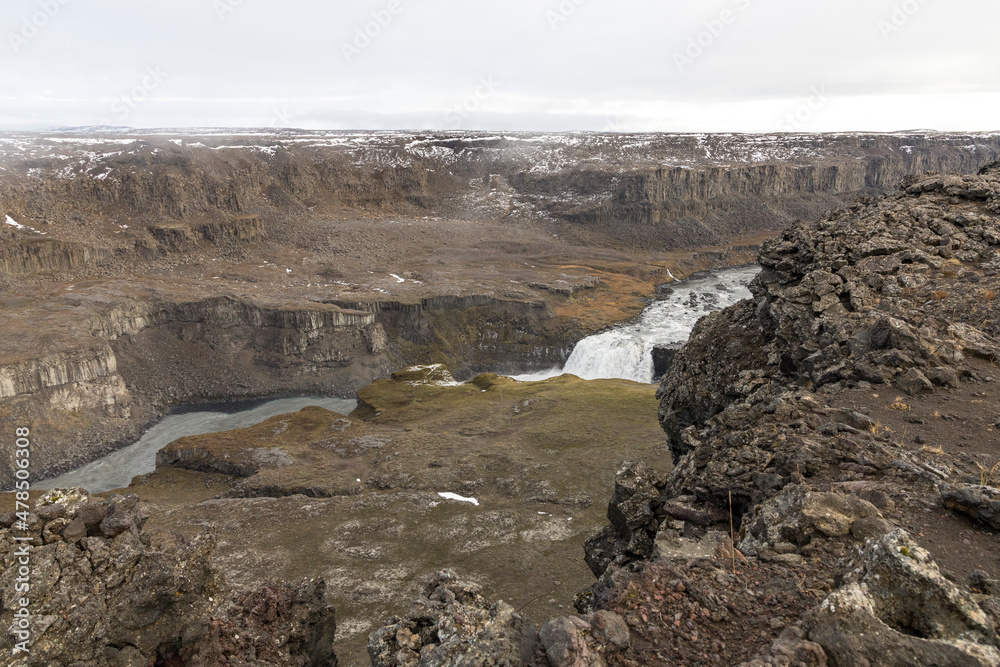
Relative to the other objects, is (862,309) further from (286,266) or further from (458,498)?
(286,266)

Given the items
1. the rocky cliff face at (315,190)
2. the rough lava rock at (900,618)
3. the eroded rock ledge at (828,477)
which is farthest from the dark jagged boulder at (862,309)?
the rocky cliff face at (315,190)

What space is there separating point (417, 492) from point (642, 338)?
64.4 meters

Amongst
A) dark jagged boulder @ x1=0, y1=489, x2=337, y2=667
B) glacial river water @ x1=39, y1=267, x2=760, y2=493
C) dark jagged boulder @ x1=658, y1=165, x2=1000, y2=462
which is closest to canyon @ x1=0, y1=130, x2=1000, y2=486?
glacial river water @ x1=39, y1=267, x2=760, y2=493

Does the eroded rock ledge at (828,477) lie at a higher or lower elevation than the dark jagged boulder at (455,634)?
higher

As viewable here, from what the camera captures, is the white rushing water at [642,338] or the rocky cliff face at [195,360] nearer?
the rocky cliff face at [195,360]

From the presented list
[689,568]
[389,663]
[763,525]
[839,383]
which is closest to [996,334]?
[839,383]

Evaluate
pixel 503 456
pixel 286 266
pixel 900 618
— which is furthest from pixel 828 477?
pixel 286 266

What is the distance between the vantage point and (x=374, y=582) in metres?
33.4

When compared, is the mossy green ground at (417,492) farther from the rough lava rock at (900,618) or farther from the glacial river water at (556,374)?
→ the rough lava rock at (900,618)

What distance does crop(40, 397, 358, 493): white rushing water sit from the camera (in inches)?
2575

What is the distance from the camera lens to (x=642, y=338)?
99.5 m

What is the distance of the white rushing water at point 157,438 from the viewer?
65394mm

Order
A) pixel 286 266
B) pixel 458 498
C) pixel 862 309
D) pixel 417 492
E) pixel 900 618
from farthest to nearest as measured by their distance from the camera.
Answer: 1. pixel 286 266
2. pixel 417 492
3. pixel 458 498
4. pixel 862 309
5. pixel 900 618

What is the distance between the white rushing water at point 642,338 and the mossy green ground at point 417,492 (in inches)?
763
